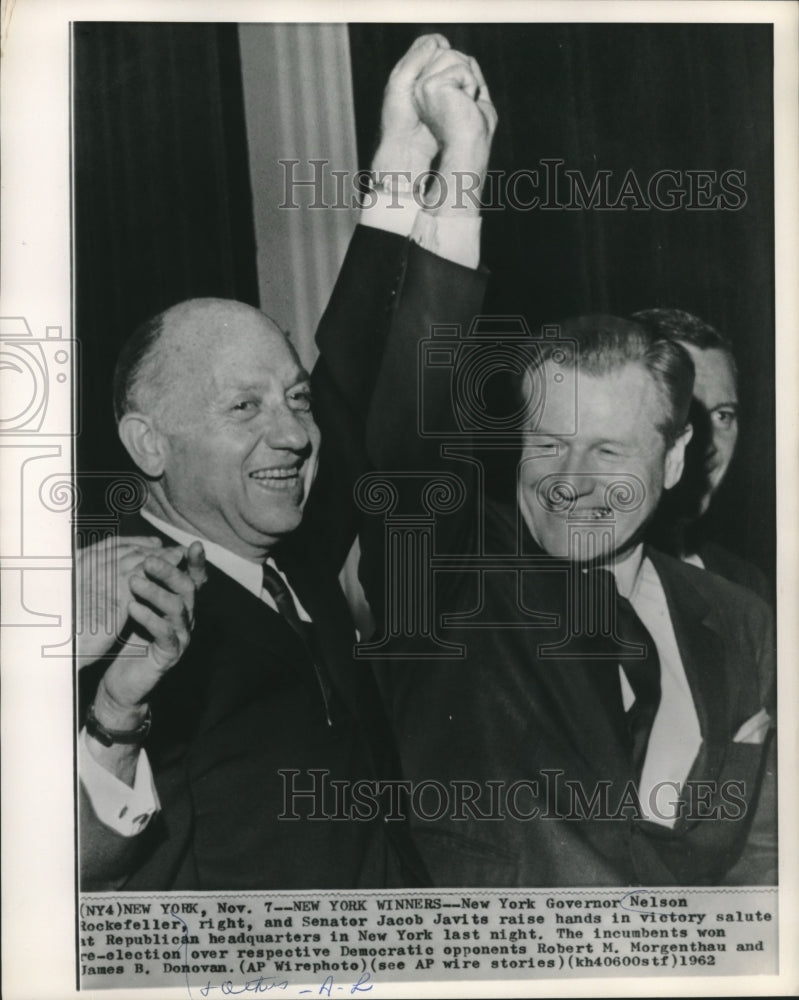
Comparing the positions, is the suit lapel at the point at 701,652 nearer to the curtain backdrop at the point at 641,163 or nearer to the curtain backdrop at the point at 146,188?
the curtain backdrop at the point at 641,163

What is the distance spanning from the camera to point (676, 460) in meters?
1.83

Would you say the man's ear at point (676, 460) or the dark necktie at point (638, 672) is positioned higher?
the man's ear at point (676, 460)

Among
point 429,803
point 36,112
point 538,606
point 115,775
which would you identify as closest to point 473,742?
point 429,803

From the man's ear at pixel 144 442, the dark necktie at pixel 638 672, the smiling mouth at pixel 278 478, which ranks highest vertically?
the man's ear at pixel 144 442

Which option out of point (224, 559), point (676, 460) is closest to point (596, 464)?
point (676, 460)

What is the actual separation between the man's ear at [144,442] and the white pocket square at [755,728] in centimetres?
121

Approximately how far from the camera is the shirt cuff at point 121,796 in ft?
5.85

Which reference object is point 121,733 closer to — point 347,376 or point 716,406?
point 347,376

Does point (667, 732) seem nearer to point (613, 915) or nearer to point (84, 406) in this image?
point (613, 915)

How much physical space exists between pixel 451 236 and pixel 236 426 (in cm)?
54

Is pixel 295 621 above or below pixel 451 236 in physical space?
below

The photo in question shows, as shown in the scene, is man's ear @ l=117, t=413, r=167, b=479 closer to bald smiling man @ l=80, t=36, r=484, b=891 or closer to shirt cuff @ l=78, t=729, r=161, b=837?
bald smiling man @ l=80, t=36, r=484, b=891

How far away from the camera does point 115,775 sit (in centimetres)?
179

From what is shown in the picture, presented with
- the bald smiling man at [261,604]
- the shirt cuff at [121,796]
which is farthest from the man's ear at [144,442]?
the shirt cuff at [121,796]
